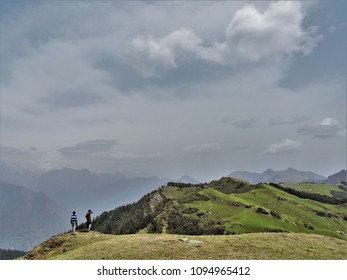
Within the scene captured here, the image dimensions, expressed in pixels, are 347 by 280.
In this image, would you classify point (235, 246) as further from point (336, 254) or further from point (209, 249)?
point (336, 254)

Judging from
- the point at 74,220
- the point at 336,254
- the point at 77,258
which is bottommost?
the point at 336,254

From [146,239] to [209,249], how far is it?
9371mm

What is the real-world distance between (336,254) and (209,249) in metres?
15.1

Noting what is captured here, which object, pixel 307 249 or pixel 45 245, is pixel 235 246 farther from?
pixel 45 245

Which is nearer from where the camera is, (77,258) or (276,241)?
(77,258)

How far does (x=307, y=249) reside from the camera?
38.9 metres
